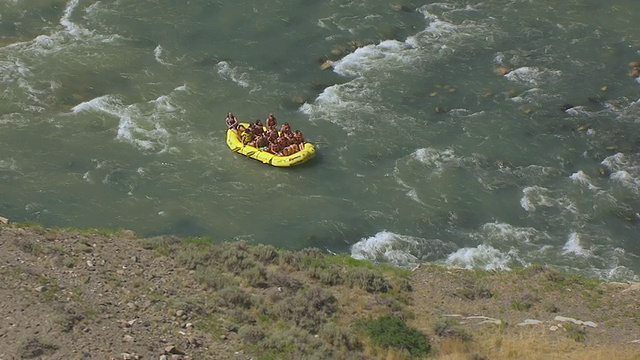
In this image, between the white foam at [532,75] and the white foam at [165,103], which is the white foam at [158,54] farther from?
the white foam at [532,75]

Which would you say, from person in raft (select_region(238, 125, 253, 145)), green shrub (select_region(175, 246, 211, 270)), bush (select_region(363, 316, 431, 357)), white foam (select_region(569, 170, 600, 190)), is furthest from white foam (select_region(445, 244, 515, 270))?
person in raft (select_region(238, 125, 253, 145))

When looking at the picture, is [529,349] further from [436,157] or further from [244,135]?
[244,135]

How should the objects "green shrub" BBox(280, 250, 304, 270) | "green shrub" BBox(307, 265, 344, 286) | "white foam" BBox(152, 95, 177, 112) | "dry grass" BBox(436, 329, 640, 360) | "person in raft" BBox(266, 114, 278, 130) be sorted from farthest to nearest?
"white foam" BBox(152, 95, 177, 112) → "person in raft" BBox(266, 114, 278, 130) → "green shrub" BBox(280, 250, 304, 270) → "green shrub" BBox(307, 265, 344, 286) → "dry grass" BBox(436, 329, 640, 360)

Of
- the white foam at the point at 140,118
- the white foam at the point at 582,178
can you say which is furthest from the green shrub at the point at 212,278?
the white foam at the point at 582,178

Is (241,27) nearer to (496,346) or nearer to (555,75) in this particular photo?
(555,75)

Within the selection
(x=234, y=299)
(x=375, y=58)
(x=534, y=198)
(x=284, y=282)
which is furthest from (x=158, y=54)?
(x=234, y=299)

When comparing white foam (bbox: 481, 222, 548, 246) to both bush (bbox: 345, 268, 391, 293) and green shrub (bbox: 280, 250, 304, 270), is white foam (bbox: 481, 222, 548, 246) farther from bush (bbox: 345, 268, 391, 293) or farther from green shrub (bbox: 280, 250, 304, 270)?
green shrub (bbox: 280, 250, 304, 270)
